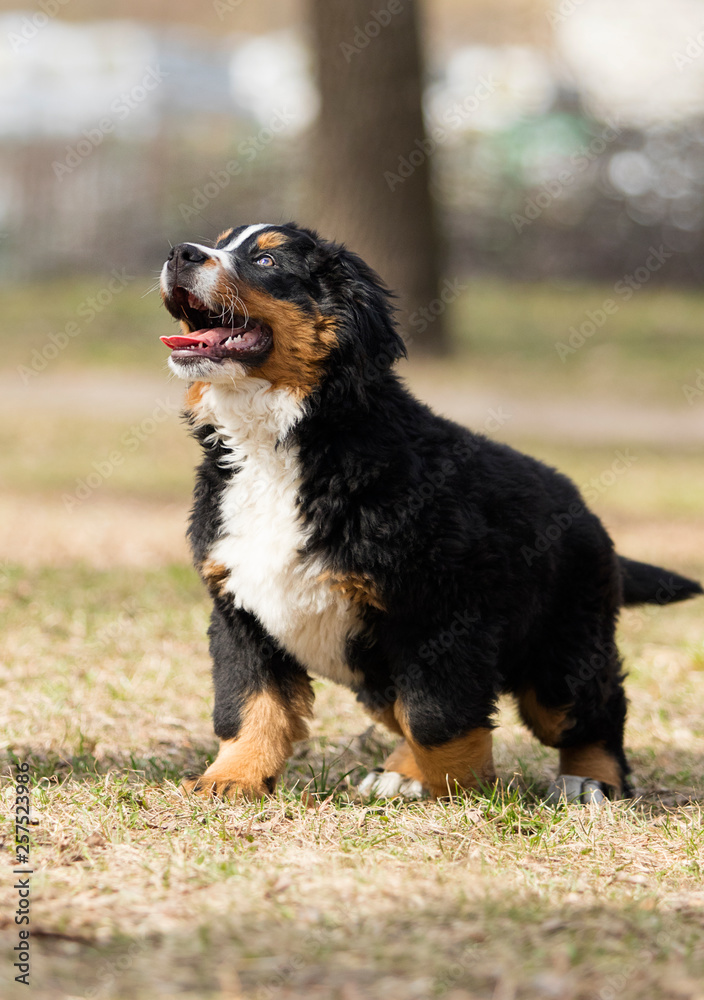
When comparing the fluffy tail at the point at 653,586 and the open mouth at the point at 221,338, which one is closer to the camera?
the open mouth at the point at 221,338

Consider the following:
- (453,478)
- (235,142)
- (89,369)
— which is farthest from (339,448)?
(235,142)

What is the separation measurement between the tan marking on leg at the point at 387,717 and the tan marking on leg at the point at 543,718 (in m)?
0.49

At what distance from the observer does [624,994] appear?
2.51 metres

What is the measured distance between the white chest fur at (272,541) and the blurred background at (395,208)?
4.45 metres

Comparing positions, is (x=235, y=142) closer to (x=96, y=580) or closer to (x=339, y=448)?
(x=96, y=580)

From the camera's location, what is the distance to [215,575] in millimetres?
3664

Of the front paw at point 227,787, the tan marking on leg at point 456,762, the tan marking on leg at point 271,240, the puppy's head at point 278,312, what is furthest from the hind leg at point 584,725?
the tan marking on leg at point 271,240

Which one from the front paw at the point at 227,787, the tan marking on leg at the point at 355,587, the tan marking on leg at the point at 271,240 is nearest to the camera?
the tan marking on leg at the point at 355,587

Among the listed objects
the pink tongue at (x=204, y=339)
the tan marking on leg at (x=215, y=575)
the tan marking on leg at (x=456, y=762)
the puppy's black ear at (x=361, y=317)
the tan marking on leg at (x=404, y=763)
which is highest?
the puppy's black ear at (x=361, y=317)

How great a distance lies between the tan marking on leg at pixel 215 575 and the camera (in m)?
3.64

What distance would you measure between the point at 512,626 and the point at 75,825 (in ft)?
4.85

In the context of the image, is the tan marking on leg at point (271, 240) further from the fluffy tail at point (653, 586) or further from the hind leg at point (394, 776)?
the fluffy tail at point (653, 586)

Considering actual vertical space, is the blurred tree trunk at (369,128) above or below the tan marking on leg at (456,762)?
above

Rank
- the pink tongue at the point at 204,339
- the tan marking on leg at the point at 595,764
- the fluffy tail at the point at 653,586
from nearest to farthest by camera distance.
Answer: the pink tongue at the point at 204,339 < the tan marking on leg at the point at 595,764 < the fluffy tail at the point at 653,586
